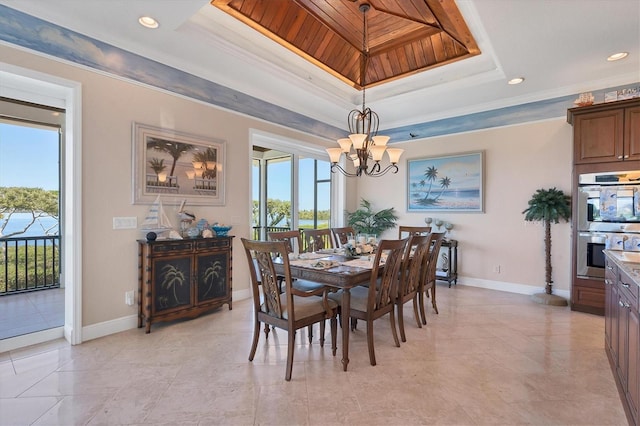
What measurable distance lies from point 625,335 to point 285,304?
2251 millimetres

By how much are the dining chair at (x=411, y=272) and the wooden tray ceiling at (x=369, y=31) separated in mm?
2255

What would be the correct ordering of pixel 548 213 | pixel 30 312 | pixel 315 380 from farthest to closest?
1. pixel 548 213
2. pixel 30 312
3. pixel 315 380

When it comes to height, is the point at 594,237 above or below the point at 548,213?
below

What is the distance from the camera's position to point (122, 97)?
10.4 feet

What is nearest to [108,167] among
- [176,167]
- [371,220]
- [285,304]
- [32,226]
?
[176,167]

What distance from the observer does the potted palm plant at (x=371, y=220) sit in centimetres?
594

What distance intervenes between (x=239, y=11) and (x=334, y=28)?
3.53ft

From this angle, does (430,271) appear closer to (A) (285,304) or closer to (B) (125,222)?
(A) (285,304)

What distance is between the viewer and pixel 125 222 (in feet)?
10.5

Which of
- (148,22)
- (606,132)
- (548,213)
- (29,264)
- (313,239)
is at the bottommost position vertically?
(29,264)

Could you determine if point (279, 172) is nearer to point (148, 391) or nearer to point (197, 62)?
point (197, 62)

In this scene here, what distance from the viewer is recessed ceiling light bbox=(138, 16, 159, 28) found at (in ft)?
9.05

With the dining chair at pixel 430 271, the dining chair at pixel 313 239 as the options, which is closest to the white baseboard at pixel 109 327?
the dining chair at pixel 313 239

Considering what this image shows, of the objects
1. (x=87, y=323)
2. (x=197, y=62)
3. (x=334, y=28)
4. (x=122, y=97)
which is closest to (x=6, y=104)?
(x=122, y=97)
